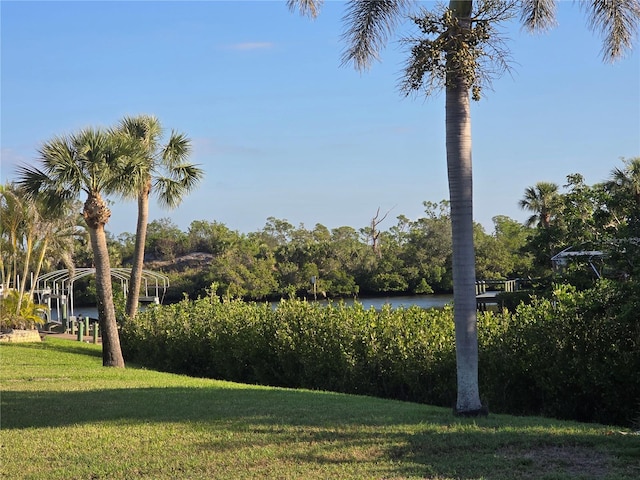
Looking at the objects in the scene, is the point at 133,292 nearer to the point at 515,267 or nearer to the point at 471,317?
the point at 471,317

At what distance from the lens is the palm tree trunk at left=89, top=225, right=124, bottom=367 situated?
64.4ft

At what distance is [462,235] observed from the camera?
9.50 m

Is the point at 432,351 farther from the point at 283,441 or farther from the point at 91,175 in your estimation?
the point at 91,175

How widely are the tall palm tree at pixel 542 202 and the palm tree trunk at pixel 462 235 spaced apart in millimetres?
32091

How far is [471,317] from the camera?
9.59 m

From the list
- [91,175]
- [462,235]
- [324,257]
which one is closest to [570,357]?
[462,235]

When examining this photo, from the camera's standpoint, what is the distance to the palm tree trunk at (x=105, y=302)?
1962 cm

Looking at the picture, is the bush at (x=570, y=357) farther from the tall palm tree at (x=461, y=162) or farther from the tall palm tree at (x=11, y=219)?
the tall palm tree at (x=11, y=219)

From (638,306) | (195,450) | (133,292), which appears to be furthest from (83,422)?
(133,292)

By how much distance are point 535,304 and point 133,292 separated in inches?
646

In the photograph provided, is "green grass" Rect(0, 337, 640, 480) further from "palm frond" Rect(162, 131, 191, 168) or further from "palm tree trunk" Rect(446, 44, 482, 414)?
"palm frond" Rect(162, 131, 191, 168)

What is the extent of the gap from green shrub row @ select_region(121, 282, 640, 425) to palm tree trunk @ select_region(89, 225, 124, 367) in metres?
1.82

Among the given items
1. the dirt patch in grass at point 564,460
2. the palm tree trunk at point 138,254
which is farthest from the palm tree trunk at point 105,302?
the dirt patch in grass at point 564,460

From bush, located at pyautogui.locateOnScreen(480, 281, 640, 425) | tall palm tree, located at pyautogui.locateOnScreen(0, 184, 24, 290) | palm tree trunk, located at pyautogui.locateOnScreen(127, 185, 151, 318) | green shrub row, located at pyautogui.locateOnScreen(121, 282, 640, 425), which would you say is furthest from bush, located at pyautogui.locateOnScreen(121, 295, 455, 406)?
tall palm tree, located at pyautogui.locateOnScreen(0, 184, 24, 290)
